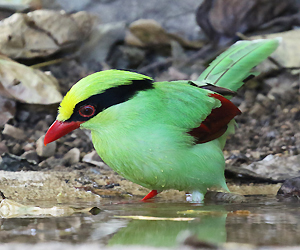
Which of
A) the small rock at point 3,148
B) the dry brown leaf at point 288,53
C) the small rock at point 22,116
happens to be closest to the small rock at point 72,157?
the small rock at point 3,148

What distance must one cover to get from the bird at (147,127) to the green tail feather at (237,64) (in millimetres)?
747

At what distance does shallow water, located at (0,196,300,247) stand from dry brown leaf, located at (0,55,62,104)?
2850 millimetres

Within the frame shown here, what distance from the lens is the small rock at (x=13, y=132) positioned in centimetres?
473

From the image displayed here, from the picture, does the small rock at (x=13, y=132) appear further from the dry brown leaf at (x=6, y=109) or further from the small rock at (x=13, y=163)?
the small rock at (x=13, y=163)

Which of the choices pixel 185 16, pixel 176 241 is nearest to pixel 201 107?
pixel 176 241

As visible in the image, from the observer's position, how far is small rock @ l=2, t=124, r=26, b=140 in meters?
4.73

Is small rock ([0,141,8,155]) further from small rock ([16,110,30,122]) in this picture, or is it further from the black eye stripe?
the black eye stripe

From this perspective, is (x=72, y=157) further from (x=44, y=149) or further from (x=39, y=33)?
(x=39, y=33)

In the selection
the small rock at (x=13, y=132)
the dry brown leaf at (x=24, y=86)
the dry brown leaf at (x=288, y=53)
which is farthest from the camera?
the dry brown leaf at (x=288, y=53)

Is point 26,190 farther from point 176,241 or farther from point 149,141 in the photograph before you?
point 176,241

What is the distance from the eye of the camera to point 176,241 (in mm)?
1538

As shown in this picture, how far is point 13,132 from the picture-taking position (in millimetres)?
4762

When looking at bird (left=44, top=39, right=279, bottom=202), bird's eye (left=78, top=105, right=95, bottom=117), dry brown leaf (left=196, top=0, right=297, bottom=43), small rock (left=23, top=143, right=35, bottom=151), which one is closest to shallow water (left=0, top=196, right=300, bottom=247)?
bird (left=44, top=39, right=279, bottom=202)

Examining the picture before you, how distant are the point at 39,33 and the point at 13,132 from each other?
182cm
